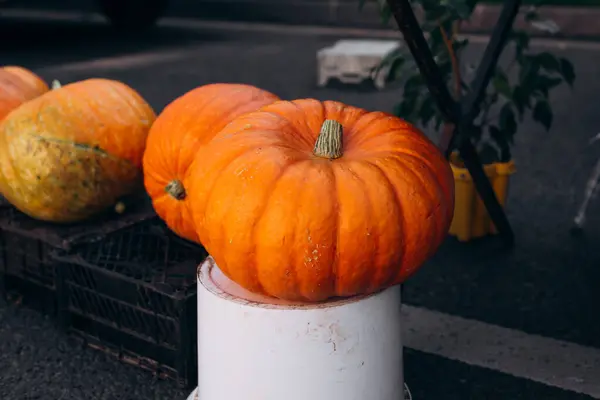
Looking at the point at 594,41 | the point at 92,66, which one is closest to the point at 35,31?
the point at 92,66

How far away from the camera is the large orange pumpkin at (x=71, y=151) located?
2578 mm

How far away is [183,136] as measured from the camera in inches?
94.0

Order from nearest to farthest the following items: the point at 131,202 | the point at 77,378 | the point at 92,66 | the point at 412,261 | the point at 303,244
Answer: the point at 303,244
the point at 412,261
the point at 77,378
the point at 131,202
the point at 92,66

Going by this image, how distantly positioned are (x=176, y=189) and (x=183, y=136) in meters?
0.19

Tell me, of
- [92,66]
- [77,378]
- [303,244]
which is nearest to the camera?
[303,244]

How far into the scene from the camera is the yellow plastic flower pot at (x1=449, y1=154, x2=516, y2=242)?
134 inches

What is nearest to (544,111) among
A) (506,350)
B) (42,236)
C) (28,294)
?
(506,350)

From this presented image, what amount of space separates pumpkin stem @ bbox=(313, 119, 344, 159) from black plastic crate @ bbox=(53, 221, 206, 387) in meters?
0.66

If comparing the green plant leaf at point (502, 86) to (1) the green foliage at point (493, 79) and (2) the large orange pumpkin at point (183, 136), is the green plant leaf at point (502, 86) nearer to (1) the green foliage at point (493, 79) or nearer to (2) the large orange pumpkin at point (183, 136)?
(1) the green foliage at point (493, 79)

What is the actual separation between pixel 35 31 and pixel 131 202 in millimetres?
9859

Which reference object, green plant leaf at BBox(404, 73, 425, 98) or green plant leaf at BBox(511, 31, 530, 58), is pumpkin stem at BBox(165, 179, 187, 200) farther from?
green plant leaf at BBox(511, 31, 530, 58)

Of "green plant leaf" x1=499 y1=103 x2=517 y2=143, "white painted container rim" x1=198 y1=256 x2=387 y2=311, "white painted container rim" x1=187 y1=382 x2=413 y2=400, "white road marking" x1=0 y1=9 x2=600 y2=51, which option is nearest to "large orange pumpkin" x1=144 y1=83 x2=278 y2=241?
"white painted container rim" x1=198 y1=256 x2=387 y2=311

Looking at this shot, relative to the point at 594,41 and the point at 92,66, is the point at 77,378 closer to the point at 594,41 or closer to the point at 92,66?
the point at 92,66

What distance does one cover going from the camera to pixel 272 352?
1.74 m
